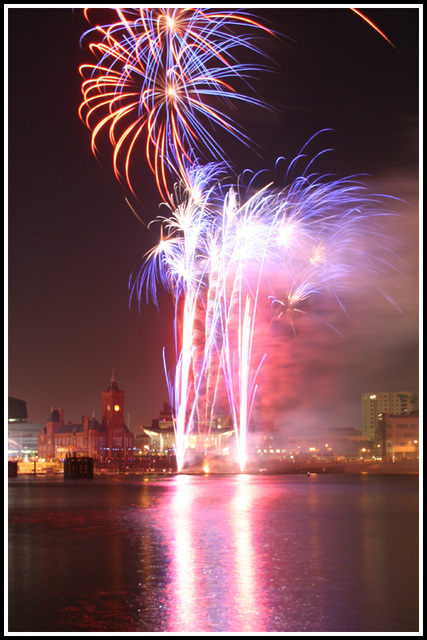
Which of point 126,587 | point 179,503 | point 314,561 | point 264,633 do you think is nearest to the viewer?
point 264,633

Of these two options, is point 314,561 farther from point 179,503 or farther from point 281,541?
point 179,503

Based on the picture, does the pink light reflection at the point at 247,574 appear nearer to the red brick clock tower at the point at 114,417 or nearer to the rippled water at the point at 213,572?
the rippled water at the point at 213,572

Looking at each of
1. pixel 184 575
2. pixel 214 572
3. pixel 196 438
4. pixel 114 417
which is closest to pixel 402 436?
Answer: pixel 196 438

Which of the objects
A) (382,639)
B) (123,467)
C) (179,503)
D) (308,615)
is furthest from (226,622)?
(123,467)

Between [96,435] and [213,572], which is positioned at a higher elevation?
[213,572]

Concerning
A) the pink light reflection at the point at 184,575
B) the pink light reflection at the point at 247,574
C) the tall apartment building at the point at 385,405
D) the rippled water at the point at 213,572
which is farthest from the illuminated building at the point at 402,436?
the pink light reflection at the point at 184,575

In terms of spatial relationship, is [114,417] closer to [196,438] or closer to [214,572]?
[196,438]
